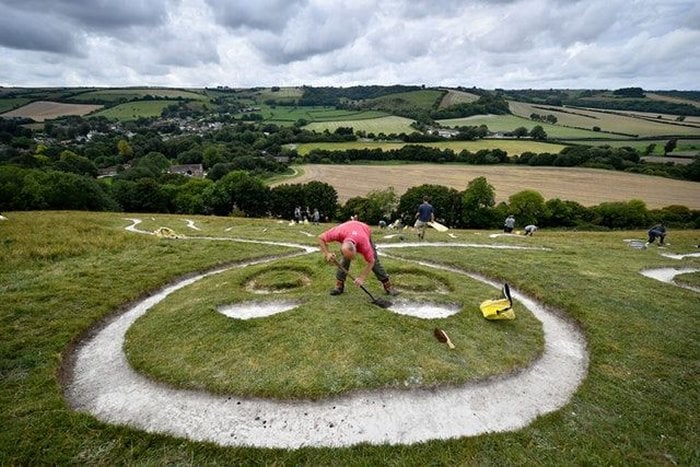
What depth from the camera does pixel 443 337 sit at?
1406 cm

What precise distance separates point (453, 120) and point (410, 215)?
385 feet

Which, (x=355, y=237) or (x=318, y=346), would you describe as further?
(x=355, y=237)

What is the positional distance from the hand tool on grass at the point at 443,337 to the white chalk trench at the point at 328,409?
5.78 feet

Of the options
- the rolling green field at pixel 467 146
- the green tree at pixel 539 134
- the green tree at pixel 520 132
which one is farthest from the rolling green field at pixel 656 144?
the green tree at pixel 520 132

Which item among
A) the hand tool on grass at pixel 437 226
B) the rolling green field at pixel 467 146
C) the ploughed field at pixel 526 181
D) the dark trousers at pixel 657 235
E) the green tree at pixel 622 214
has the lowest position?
the green tree at pixel 622 214

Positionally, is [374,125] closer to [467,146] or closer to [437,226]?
[467,146]

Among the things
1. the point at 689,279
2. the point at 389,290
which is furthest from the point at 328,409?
the point at 689,279

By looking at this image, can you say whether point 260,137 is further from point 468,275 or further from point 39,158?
point 468,275

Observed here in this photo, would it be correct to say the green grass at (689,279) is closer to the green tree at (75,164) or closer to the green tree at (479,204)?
the green tree at (479,204)

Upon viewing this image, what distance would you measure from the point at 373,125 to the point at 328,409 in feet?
578

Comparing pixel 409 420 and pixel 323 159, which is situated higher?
pixel 409 420

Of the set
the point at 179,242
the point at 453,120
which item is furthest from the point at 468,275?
the point at 453,120

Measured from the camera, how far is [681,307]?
717 inches

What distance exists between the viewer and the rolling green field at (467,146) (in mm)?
132000
